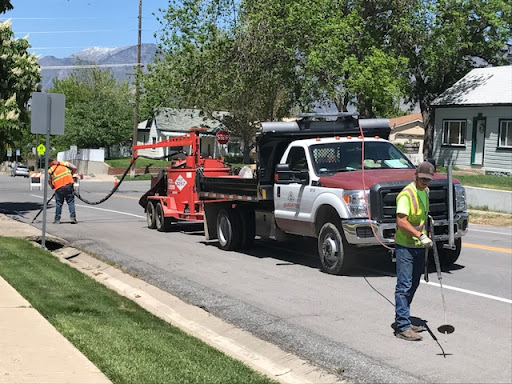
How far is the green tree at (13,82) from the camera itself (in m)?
21.8

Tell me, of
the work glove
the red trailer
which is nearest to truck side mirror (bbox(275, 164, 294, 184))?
the work glove

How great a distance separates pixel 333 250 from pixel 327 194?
0.89 m

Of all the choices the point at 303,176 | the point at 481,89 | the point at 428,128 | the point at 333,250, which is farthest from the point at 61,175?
the point at 428,128

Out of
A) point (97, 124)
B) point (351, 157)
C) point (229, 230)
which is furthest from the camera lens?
point (97, 124)

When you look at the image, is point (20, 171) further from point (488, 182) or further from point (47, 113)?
point (47, 113)

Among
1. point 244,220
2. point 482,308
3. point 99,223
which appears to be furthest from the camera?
point 99,223

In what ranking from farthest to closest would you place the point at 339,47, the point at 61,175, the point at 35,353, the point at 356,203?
the point at 339,47, the point at 61,175, the point at 356,203, the point at 35,353

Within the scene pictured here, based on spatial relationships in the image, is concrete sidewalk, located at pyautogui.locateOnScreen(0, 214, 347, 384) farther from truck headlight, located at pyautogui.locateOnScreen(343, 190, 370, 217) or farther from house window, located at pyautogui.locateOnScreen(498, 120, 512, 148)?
house window, located at pyautogui.locateOnScreen(498, 120, 512, 148)

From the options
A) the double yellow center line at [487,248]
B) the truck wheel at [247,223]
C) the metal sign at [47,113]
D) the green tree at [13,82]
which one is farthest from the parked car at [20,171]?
the double yellow center line at [487,248]

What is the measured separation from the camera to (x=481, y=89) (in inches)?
1415

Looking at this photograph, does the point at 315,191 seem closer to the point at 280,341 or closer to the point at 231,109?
the point at 280,341

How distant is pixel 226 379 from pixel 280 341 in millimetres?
1854

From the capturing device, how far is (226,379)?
18.1 ft

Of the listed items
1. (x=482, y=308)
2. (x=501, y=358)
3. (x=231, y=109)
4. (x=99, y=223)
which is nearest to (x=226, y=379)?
(x=501, y=358)
